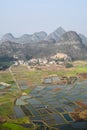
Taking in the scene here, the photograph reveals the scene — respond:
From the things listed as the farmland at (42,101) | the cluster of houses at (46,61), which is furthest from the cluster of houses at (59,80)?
the cluster of houses at (46,61)

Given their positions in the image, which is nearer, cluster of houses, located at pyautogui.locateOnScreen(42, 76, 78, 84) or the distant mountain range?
cluster of houses, located at pyautogui.locateOnScreen(42, 76, 78, 84)

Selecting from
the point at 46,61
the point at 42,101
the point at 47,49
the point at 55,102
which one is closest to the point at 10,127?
the point at 42,101

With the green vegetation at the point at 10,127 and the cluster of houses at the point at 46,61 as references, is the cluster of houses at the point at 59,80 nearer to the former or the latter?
the cluster of houses at the point at 46,61

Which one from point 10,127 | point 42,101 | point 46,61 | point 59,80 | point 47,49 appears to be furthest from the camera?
point 47,49

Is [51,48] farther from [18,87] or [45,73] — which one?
[18,87]

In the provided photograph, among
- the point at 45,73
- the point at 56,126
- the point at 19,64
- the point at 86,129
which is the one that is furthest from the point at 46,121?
the point at 19,64

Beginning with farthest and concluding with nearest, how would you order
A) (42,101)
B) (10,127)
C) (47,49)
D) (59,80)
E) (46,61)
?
1. (47,49)
2. (46,61)
3. (59,80)
4. (42,101)
5. (10,127)

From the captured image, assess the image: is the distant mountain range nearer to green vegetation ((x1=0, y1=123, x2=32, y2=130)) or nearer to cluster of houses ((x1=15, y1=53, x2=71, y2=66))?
cluster of houses ((x1=15, y1=53, x2=71, y2=66))

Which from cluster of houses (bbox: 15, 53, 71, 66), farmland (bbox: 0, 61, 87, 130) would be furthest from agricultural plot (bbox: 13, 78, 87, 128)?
cluster of houses (bbox: 15, 53, 71, 66)

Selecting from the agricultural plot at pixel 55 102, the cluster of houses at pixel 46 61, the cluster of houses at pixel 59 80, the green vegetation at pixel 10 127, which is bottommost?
the cluster of houses at pixel 46 61

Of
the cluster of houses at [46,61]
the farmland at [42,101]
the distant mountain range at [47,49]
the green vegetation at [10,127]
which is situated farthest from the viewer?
the distant mountain range at [47,49]

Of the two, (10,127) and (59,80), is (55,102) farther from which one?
(59,80)
